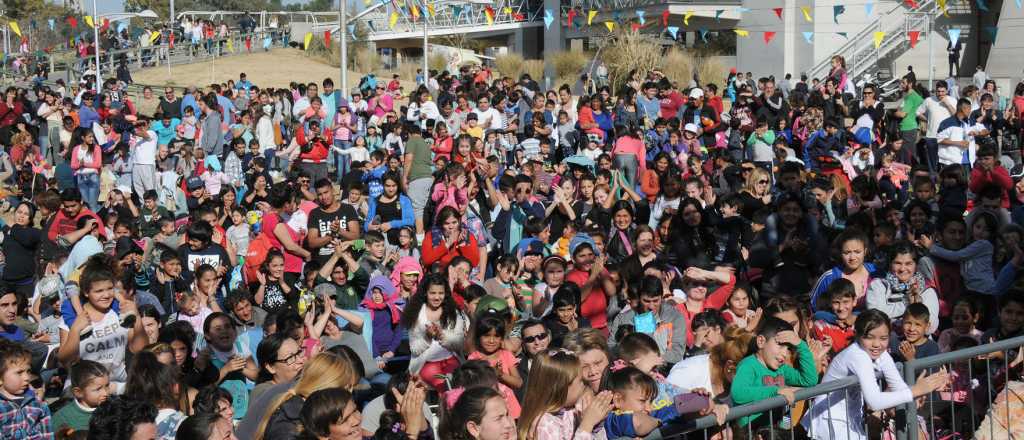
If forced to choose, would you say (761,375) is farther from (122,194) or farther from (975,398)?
(122,194)

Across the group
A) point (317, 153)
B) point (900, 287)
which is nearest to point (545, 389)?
point (900, 287)

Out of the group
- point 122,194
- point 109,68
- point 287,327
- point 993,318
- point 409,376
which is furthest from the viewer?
point 109,68

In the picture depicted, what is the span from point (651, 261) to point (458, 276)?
1.52 meters

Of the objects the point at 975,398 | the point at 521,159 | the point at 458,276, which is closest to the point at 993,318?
the point at 975,398

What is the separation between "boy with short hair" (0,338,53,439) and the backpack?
3.93 metres

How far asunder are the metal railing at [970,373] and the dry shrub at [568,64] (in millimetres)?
31404

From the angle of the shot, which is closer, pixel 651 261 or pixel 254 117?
pixel 651 261

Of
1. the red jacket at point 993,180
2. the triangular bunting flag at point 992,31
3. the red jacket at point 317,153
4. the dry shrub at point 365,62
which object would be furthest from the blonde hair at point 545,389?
the dry shrub at point 365,62

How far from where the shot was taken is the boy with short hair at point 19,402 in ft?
18.9

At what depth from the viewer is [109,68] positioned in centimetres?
3603

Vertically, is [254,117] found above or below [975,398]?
above

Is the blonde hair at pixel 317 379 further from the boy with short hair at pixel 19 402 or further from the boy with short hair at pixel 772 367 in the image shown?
the boy with short hair at pixel 772 367

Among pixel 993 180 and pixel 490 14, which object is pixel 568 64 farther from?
pixel 993 180

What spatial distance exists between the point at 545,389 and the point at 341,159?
42.3 feet
